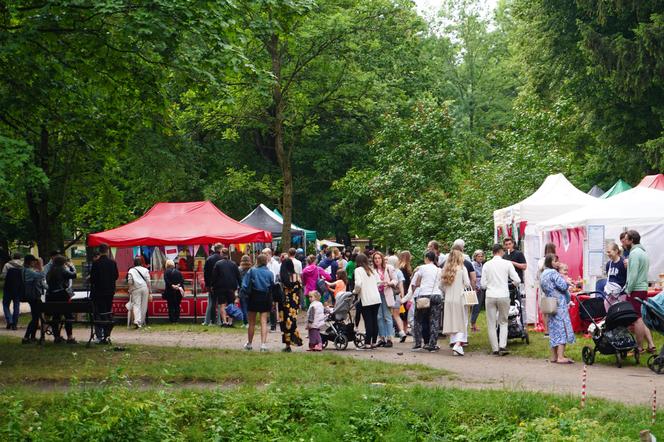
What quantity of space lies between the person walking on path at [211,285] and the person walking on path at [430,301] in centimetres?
779

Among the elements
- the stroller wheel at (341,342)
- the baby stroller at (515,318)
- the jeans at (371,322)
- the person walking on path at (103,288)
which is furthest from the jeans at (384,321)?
the person walking on path at (103,288)

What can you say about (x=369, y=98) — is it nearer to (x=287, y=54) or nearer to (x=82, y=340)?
(x=287, y=54)

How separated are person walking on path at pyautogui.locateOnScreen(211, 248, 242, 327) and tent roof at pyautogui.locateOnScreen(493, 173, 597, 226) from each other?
7.38 m

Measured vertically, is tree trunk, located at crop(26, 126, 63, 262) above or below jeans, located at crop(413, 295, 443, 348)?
above

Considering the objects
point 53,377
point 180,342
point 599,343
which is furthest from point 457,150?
point 53,377

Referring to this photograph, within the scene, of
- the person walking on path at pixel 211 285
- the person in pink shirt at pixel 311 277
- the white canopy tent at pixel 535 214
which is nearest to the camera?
the white canopy tent at pixel 535 214

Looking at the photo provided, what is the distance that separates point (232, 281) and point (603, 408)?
579 inches

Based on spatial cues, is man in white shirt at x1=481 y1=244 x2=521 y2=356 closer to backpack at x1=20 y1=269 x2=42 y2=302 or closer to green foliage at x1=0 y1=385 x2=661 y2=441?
green foliage at x1=0 y1=385 x2=661 y2=441

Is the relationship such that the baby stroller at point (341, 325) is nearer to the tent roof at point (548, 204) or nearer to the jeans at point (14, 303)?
the tent roof at point (548, 204)

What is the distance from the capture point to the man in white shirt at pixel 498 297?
56.5 ft

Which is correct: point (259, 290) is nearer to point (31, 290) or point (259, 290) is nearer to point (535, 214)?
point (31, 290)

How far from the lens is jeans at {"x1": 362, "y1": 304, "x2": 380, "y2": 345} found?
60.7 ft

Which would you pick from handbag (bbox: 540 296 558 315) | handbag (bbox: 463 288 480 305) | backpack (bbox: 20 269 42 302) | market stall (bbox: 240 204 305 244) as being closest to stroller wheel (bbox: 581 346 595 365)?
handbag (bbox: 540 296 558 315)

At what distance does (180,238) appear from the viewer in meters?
27.6
